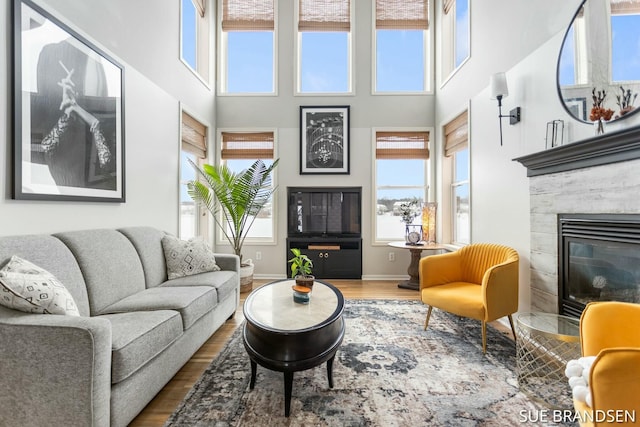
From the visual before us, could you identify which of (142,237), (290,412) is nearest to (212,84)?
(142,237)

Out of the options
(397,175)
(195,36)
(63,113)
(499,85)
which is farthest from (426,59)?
(63,113)

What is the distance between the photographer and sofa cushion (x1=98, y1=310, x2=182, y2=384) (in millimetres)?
1343

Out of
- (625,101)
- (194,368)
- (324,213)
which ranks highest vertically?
(625,101)

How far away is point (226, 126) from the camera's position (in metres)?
4.72

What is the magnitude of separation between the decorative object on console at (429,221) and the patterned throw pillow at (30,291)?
401 centimetres

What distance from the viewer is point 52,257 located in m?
1.71

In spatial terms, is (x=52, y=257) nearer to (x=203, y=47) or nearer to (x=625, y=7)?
(x=625, y=7)

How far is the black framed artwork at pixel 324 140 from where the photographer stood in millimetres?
4633

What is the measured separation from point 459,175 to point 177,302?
12.6ft

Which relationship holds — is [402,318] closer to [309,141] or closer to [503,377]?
[503,377]

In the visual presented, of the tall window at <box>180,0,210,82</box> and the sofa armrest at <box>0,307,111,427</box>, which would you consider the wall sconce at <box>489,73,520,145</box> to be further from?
the tall window at <box>180,0,210,82</box>

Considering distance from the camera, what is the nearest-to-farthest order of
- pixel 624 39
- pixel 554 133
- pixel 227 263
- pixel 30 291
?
pixel 30 291 < pixel 624 39 < pixel 554 133 < pixel 227 263

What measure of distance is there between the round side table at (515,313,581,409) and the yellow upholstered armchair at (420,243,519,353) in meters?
0.40

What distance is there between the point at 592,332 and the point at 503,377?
83cm
